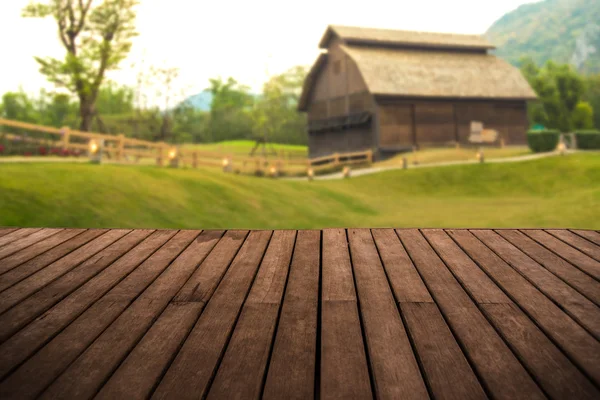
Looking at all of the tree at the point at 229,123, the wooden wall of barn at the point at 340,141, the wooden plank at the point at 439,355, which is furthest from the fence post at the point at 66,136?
the tree at the point at 229,123

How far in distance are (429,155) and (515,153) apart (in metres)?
4.58

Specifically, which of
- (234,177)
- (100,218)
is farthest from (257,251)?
(234,177)

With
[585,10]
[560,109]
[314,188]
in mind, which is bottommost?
[314,188]

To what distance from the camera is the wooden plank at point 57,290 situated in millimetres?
3456

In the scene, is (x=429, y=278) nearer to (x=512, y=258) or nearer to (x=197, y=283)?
(x=512, y=258)

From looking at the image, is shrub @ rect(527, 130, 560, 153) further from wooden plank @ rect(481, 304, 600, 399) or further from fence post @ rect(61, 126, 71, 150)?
wooden plank @ rect(481, 304, 600, 399)

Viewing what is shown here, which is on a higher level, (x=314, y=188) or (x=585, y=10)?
(x=585, y=10)

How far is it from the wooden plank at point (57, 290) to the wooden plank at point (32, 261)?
318 millimetres

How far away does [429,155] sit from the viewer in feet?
103

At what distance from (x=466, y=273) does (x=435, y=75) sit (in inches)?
1265

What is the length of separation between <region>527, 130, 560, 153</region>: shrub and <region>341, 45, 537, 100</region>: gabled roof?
16.6 feet

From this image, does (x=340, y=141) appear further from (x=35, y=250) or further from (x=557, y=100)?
(x=35, y=250)

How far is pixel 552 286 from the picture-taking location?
4164 mm

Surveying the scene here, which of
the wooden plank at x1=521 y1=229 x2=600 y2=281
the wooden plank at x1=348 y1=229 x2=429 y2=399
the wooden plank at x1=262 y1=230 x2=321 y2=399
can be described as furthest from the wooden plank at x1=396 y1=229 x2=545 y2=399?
the wooden plank at x1=521 y1=229 x2=600 y2=281
